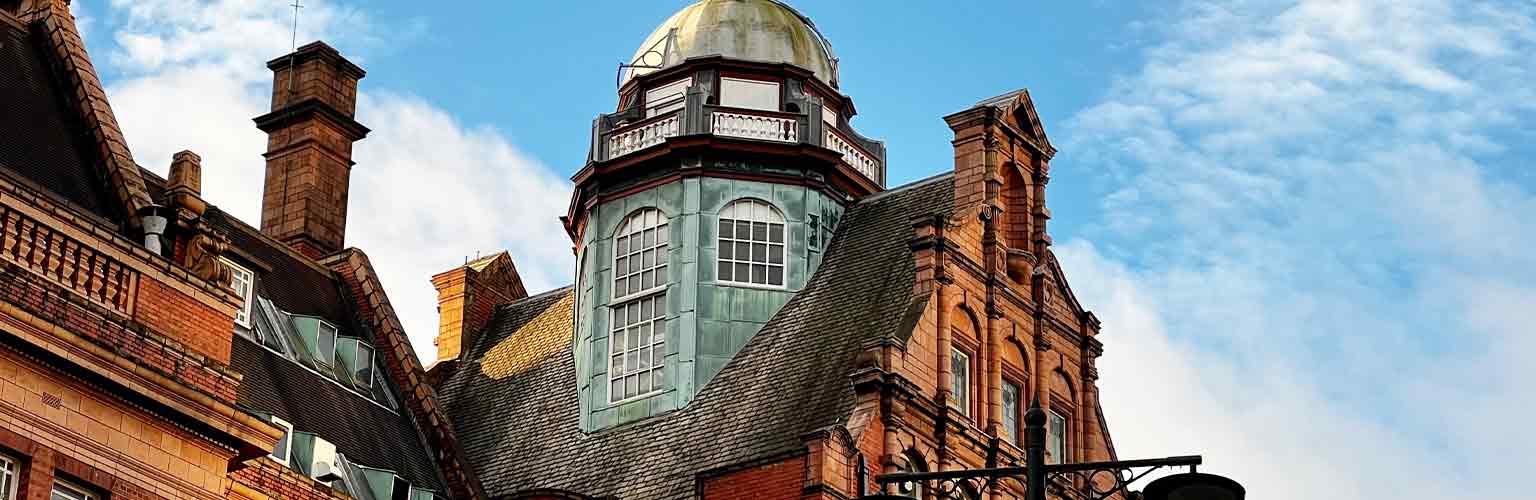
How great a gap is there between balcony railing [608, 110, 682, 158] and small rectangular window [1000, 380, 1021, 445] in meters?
7.47

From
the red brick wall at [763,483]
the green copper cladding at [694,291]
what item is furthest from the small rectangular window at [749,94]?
the red brick wall at [763,483]

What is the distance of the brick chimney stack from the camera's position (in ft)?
167

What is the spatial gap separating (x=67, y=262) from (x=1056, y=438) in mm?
23618

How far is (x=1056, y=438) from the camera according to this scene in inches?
1971

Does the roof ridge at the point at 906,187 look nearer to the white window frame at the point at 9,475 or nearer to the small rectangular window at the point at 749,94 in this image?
the small rectangular window at the point at 749,94

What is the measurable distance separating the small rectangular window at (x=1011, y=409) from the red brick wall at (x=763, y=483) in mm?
6174

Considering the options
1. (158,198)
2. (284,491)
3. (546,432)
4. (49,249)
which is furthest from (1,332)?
(546,432)

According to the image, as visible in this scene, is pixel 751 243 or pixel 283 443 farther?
pixel 751 243

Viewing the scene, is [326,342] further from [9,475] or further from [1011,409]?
[9,475]

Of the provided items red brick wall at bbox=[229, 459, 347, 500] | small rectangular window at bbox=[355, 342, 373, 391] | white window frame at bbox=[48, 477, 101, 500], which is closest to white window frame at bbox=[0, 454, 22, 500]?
white window frame at bbox=[48, 477, 101, 500]

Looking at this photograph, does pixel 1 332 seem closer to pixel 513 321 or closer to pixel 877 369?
pixel 877 369

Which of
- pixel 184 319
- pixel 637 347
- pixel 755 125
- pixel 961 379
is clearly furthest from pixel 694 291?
pixel 184 319

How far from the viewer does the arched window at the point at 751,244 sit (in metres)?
49.8

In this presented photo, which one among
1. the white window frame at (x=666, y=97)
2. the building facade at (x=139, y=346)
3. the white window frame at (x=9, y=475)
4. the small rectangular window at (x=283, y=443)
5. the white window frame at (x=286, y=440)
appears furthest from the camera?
the white window frame at (x=666, y=97)
